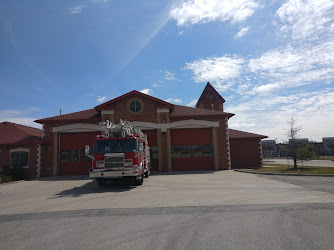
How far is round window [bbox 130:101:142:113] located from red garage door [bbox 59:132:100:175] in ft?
14.8

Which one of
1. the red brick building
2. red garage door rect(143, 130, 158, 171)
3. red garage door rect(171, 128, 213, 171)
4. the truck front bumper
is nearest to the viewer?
the truck front bumper

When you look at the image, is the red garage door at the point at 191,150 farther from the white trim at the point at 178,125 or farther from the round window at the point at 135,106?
the round window at the point at 135,106

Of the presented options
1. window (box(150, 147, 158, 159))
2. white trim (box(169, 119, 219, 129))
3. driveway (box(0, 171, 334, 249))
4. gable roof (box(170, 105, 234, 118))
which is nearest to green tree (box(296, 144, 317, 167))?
gable roof (box(170, 105, 234, 118))

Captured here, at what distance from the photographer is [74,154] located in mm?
21016

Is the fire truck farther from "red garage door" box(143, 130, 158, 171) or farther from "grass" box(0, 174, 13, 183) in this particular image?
"grass" box(0, 174, 13, 183)

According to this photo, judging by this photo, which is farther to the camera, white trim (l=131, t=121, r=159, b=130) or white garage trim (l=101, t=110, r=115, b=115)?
white garage trim (l=101, t=110, r=115, b=115)

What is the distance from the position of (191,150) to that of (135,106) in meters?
6.96

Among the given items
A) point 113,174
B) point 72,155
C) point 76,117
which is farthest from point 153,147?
point 113,174

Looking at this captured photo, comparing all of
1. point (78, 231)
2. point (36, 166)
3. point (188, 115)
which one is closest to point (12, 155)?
point (36, 166)

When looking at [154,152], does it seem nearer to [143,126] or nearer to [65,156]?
[143,126]

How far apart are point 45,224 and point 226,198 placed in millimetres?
6057

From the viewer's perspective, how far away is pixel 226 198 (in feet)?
27.5

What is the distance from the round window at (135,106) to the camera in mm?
21484

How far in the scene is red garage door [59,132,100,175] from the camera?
20828mm
